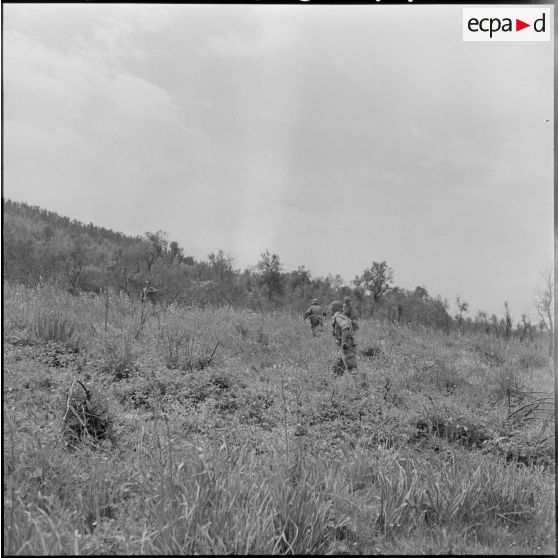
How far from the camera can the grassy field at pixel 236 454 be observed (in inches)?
121

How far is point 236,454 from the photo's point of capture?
4.27 metres

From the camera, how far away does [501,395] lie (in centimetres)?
962

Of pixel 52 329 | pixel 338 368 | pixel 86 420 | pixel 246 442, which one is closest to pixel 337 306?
pixel 338 368

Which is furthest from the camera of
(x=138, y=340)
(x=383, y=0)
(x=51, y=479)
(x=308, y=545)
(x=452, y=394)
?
(x=452, y=394)

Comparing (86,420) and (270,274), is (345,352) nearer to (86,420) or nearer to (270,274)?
(86,420)

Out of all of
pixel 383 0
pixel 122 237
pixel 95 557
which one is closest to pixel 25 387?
pixel 95 557

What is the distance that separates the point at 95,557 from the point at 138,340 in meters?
6.22

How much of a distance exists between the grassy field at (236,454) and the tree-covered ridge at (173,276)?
3645 millimetres

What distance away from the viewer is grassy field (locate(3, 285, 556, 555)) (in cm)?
309

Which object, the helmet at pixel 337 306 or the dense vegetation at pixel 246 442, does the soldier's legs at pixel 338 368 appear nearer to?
the dense vegetation at pixel 246 442

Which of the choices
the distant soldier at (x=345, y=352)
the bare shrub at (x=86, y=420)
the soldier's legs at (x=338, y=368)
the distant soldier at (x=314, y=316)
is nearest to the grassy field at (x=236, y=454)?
the bare shrub at (x=86, y=420)

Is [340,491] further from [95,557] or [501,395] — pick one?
[501,395]

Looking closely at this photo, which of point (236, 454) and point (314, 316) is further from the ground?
point (314, 316)

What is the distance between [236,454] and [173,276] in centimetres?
1856
